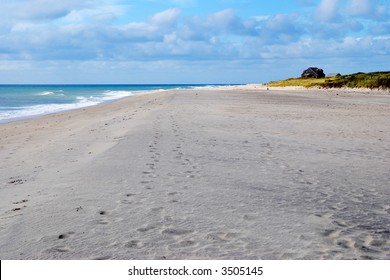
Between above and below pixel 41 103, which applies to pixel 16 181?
below

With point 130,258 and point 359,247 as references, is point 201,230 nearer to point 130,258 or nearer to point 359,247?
point 130,258

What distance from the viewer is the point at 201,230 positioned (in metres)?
6.34

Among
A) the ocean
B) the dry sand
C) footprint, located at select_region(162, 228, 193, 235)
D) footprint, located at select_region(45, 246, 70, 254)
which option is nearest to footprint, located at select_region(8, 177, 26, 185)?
the dry sand

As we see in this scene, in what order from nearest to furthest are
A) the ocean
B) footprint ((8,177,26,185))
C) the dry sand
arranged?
the dry sand, footprint ((8,177,26,185)), the ocean

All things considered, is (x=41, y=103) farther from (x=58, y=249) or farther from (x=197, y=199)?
(x=58, y=249)

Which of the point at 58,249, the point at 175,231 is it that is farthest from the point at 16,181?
the point at 175,231

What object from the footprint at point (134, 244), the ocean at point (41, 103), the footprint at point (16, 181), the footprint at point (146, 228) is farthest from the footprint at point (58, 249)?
the ocean at point (41, 103)

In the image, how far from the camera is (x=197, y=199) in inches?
304

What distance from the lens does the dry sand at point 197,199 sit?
19.1ft

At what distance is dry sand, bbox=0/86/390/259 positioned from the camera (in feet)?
19.1

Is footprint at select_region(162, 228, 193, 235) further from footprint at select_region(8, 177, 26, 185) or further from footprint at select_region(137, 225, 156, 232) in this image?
footprint at select_region(8, 177, 26, 185)

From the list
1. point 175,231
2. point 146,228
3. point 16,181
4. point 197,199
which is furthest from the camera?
point 16,181

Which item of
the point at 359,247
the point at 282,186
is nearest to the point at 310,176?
the point at 282,186

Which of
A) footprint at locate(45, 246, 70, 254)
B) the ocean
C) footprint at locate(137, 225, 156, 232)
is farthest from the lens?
the ocean
